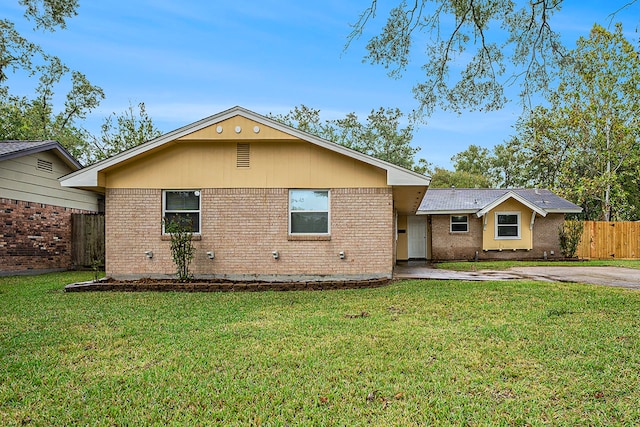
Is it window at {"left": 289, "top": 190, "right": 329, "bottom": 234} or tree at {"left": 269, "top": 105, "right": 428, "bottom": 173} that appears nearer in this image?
window at {"left": 289, "top": 190, "right": 329, "bottom": 234}

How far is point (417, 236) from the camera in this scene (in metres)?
21.7

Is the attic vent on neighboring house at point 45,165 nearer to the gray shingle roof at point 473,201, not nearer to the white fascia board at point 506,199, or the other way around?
the gray shingle roof at point 473,201

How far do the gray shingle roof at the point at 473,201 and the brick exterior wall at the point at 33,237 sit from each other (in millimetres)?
14710

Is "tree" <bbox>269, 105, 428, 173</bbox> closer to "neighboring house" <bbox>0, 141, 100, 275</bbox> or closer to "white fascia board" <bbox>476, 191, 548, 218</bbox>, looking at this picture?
"white fascia board" <bbox>476, 191, 548, 218</bbox>

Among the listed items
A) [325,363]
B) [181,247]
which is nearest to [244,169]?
[181,247]

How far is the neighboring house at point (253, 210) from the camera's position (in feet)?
37.4

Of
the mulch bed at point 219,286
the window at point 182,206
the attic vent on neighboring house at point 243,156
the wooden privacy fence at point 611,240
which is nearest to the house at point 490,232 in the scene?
the wooden privacy fence at point 611,240

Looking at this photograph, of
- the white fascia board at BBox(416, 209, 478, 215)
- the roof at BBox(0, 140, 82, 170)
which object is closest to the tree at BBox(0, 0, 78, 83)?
the roof at BBox(0, 140, 82, 170)

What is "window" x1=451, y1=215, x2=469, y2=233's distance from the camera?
21141mm

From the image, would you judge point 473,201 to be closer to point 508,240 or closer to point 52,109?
point 508,240

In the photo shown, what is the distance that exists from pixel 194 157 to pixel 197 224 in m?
1.79

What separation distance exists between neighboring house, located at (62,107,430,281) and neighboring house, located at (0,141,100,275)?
4.15 metres

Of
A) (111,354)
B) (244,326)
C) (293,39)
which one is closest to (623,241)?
(293,39)

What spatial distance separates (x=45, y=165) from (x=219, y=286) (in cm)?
933
